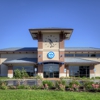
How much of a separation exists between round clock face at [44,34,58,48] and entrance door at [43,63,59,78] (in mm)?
4478

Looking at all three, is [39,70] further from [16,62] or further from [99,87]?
[99,87]

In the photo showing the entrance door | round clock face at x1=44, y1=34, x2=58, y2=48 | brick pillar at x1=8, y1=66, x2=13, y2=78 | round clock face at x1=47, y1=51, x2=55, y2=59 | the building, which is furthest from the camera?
brick pillar at x1=8, y1=66, x2=13, y2=78

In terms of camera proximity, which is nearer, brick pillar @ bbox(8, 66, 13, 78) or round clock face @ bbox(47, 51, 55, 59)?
round clock face @ bbox(47, 51, 55, 59)

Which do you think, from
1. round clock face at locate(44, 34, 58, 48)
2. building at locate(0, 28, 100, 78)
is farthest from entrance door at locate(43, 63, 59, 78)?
round clock face at locate(44, 34, 58, 48)

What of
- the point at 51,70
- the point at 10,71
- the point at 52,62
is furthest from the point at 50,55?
the point at 10,71

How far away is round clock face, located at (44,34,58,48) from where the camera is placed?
36312mm

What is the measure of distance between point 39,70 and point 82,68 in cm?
1049

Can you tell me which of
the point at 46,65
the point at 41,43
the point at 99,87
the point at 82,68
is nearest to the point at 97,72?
the point at 82,68

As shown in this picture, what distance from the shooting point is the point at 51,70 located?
36.0 m

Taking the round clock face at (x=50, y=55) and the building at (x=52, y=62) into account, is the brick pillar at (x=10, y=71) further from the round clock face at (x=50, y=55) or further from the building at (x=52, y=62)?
the round clock face at (x=50, y=55)

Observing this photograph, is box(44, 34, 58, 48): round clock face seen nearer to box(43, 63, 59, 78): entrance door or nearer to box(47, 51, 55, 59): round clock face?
box(47, 51, 55, 59): round clock face

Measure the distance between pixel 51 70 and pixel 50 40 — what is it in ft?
23.2

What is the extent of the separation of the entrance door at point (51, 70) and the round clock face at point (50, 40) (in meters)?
4.48

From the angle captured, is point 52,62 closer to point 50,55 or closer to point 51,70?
point 50,55
